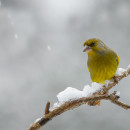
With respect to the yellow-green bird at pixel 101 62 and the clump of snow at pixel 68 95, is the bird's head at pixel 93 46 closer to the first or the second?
the yellow-green bird at pixel 101 62

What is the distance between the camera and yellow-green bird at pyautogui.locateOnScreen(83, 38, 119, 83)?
2873mm

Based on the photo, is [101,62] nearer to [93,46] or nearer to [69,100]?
[93,46]

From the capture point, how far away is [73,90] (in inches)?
68.3

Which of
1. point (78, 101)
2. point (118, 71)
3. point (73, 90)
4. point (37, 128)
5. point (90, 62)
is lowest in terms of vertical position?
point (37, 128)

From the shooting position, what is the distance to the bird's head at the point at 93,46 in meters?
2.67

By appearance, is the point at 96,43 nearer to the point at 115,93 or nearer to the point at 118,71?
the point at 118,71

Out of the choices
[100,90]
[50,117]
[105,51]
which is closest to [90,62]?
[105,51]

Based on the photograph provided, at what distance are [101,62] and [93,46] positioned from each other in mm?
315

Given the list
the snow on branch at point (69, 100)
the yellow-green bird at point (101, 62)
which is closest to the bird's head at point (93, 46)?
the yellow-green bird at point (101, 62)

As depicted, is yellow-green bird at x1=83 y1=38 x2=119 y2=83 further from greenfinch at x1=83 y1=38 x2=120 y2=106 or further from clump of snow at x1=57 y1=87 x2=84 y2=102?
clump of snow at x1=57 y1=87 x2=84 y2=102

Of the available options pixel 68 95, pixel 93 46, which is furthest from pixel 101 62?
pixel 68 95

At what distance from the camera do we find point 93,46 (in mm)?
2816

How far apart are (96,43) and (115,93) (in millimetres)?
1228

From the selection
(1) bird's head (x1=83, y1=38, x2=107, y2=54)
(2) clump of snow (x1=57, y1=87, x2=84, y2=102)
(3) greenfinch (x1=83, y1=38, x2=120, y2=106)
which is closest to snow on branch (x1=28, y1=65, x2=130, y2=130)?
(2) clump of snow (x1=57, y1=87, x2=84, y2=102)
